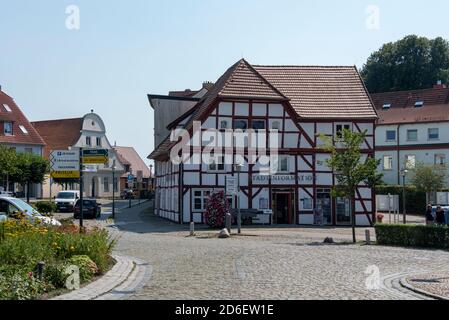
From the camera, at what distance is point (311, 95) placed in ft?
154

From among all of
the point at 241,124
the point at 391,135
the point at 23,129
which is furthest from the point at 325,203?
the point at 23,129

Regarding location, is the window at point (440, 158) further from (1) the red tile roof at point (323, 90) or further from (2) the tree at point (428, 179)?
(1) the red tile roof at point (323, 90)

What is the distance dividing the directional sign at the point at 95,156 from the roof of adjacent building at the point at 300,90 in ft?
66.1

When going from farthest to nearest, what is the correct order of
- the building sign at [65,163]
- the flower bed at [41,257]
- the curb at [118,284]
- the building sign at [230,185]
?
the building sign at [230,185], the building sign at [65,163], the curb at [118,284], the flower bed at [41,257]

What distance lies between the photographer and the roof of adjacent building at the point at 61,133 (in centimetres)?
7812

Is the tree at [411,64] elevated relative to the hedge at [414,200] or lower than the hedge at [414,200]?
elevated

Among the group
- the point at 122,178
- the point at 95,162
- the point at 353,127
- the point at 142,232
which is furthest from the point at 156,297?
the point at 122,178

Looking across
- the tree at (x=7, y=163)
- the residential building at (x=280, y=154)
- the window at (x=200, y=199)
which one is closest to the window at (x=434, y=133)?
the residential building at (x=280, y=154)

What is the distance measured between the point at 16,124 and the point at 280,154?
118 ft

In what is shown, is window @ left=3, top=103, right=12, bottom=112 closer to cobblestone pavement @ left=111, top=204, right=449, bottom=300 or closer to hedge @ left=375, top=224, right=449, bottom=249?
cobblestone pavement @ left=111, top=204, right=449, bottom=300

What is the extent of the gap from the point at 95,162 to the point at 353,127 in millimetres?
26683
